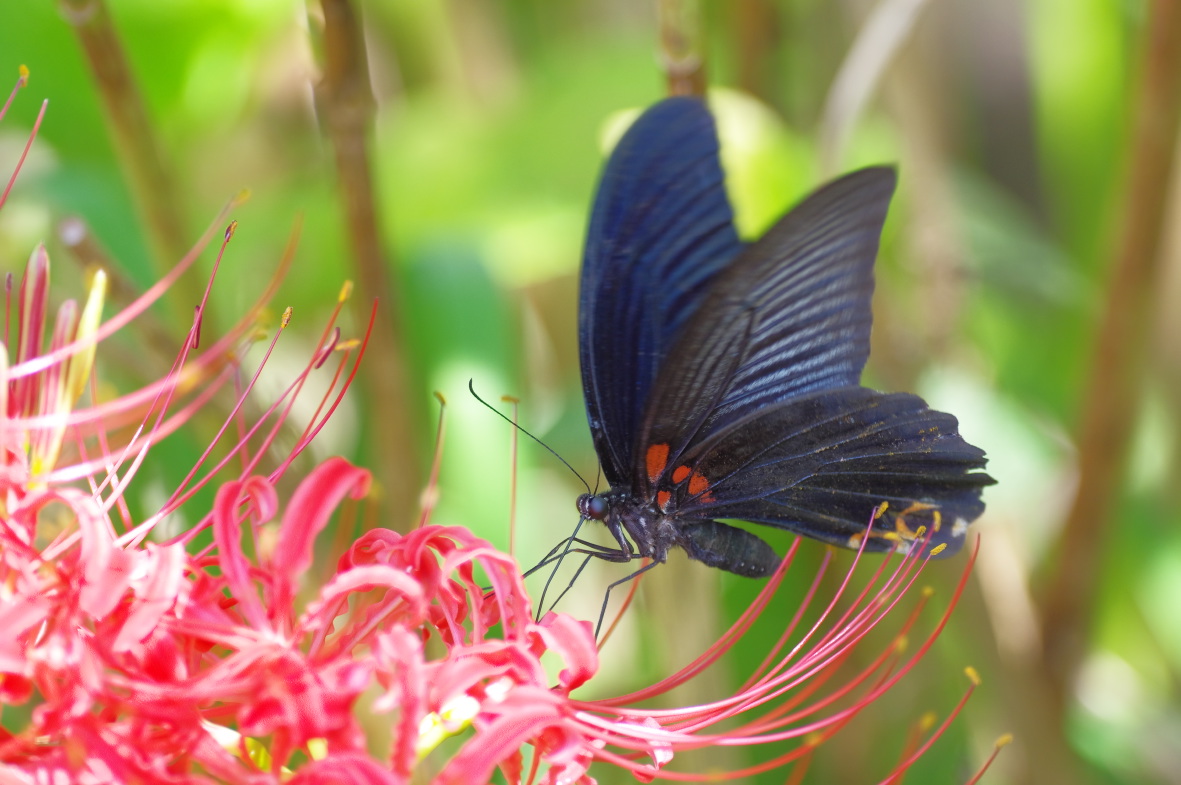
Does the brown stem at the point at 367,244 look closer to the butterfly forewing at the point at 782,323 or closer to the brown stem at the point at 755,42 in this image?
the butterfly forewing at the point at 782,323

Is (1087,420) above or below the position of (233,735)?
above

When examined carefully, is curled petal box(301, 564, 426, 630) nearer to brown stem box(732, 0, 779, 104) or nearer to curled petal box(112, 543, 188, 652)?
curled petal box(112, 543, 188, 652)

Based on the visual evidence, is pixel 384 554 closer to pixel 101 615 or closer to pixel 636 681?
pixel 101 615

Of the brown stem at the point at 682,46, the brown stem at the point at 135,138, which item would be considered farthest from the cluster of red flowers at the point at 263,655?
the brown stem at the point at 682,46

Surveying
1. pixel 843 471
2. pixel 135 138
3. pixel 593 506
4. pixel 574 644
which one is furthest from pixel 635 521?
pixel 135 138

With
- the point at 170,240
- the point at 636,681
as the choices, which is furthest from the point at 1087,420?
the point at 170,240

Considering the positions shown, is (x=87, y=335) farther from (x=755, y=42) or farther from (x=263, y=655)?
(x=755, y=42)
